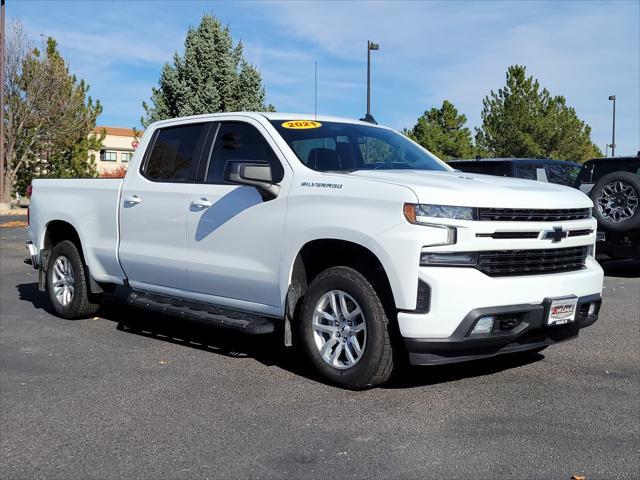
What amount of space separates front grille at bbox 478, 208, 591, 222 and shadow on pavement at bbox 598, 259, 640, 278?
6610 mm

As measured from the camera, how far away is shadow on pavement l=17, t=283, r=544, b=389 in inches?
210

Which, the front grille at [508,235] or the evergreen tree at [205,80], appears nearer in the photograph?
the front grille at [508,235]

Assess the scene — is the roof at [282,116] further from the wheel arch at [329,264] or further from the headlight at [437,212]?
the headlight at [437,212]

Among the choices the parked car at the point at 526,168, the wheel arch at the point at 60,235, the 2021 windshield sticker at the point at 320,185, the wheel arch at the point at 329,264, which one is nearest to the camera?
the wheel arch at the point at 329,264

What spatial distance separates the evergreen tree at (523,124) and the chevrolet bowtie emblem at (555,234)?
3619 cm

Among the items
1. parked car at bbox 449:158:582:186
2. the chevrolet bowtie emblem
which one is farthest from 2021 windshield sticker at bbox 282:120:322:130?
parked car at bbox 449:158:582:186

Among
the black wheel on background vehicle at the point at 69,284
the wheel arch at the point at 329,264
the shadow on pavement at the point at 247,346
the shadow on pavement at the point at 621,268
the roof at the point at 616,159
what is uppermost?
the roof at the point at 616,159

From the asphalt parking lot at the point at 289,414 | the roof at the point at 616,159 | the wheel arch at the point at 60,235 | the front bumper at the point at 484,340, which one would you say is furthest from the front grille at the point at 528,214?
the roof at the point at 616,159

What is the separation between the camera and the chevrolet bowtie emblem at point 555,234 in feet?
15.7

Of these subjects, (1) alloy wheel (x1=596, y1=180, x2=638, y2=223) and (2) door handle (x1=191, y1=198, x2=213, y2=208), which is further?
(1) alloy wheel (x1=596, y1=180, x2=638, y2=223)

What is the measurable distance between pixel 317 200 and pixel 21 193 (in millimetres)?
38624

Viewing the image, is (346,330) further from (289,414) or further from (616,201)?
(616,201)

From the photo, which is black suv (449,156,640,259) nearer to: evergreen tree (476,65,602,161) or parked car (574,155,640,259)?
parked car (574,155,640,259)

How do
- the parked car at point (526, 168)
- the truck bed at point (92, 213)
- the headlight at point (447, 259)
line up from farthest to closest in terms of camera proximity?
the parked car at point (526, 168) → the truck bed at point (92, 213) → the headlight at point (447, 259)
